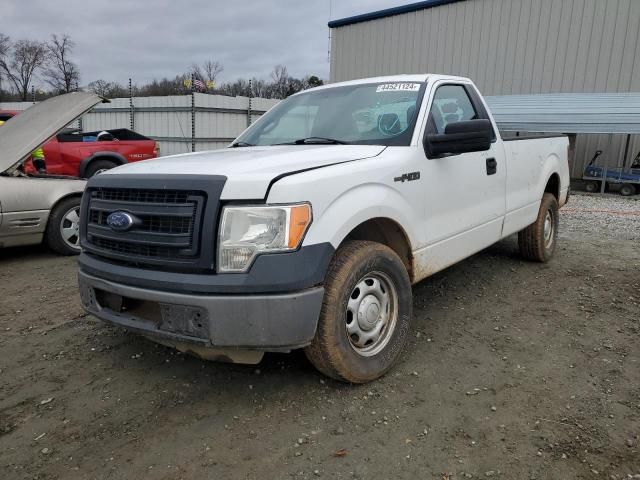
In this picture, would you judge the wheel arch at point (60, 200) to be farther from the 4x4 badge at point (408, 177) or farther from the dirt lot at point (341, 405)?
the 4x4 badge at point (408, 177)

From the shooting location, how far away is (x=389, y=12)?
63.6 ft

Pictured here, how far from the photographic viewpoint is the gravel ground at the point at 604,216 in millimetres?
7785

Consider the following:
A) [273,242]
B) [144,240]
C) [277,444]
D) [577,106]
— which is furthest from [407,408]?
[577,106]

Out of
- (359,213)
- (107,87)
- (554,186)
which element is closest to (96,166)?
(554,186)

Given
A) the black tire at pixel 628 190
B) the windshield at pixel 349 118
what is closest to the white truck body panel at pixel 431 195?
the windshield at pixel 349 118

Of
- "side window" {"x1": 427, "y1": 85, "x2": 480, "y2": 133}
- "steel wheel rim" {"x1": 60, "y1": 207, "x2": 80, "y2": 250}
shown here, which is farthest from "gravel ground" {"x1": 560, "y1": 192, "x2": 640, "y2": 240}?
"steel wheel rim" {"x1": 60, "y1": 207, "x2": 80, "y2": 250}

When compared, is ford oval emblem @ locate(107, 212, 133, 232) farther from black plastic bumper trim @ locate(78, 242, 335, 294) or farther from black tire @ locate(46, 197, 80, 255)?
black tire @ locate(46, 197, 80, 255)

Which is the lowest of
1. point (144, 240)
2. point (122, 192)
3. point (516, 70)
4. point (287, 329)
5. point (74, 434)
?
point (74, 434)

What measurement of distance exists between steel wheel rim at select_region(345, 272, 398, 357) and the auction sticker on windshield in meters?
1.53

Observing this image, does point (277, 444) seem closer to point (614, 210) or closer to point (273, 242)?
point (273, 242)

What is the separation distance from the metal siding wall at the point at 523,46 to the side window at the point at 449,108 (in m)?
13.4

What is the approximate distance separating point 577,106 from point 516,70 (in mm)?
3223

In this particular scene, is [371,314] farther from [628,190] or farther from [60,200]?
[628,190]

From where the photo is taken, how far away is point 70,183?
592 cm
